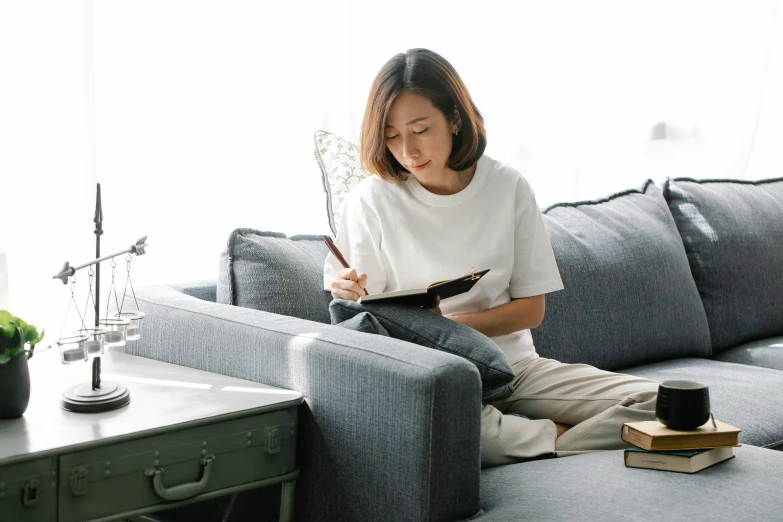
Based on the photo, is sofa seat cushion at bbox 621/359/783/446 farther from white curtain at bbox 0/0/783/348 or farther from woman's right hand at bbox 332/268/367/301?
white curtain at bbox 0/0/783/348

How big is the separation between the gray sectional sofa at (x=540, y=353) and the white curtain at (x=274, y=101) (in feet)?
0.91

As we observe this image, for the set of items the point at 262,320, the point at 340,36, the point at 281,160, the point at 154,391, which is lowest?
the point at 154,391

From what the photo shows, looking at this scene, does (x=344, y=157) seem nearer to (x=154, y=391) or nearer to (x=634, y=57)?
(x=154, y=391)

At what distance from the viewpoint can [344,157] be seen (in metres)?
2.16

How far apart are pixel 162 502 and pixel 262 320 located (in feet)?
1.21

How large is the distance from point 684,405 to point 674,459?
0.09 metres

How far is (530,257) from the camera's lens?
1.90 metres

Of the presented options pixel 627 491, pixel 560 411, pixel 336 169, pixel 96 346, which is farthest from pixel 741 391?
pixel 96 346

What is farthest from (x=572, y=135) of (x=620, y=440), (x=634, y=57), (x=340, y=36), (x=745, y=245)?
(x=620, y=440)

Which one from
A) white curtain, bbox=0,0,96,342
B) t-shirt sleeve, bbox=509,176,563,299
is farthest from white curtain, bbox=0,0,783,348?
t-shirt sleeve, bbox=509,176,563,299

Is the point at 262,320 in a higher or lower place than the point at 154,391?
higher

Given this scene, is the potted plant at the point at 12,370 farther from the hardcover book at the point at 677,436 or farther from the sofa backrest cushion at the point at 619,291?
the sofa backrest cushion at the point at 619,291

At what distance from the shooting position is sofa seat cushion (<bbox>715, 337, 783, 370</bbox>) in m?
2.52

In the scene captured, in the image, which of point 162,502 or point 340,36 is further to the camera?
point 340,36
